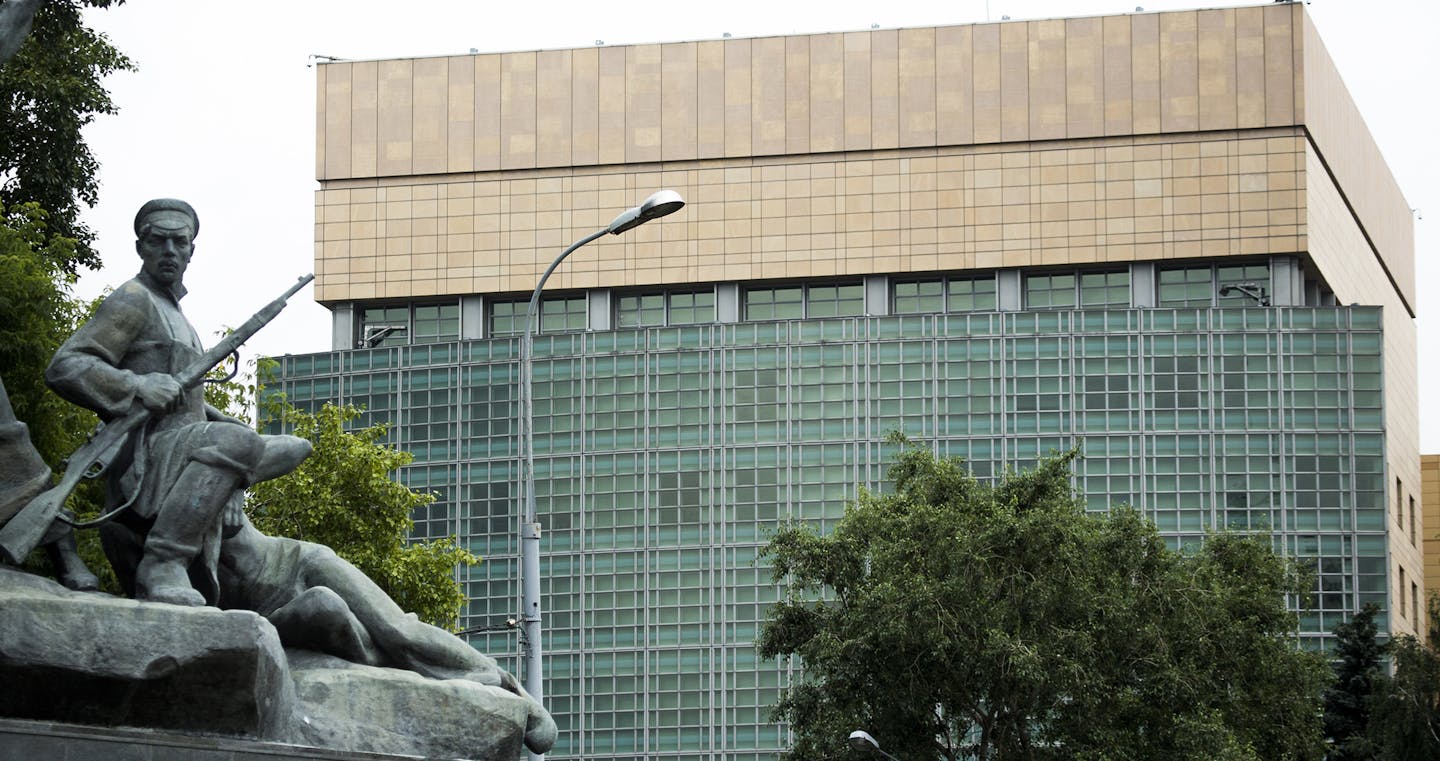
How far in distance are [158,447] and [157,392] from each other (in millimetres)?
270

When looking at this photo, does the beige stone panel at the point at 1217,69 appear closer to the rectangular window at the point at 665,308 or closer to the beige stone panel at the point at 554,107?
the rectangular window at the point at 665,308

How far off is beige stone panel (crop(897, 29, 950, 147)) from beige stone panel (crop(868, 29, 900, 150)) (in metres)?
0.14

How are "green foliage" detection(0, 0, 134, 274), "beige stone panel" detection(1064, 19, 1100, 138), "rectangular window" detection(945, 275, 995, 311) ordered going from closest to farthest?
"green foliage" detection(0, 0, 134, 274) < "beige stone panel" detection(1064, 19, 1100, 138) < "rectangular window" detection(945, 275, 995, 311)

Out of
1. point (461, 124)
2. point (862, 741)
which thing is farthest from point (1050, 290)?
point (862, 741)

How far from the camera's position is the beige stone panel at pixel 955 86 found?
7888 cm

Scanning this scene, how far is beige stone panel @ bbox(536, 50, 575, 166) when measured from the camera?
81.6 meters

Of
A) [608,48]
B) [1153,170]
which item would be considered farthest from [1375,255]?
[608,48]

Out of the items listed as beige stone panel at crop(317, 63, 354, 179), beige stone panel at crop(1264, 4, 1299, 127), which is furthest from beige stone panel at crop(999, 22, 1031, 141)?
beige stone panel at crop(317, 63, 354, 179)

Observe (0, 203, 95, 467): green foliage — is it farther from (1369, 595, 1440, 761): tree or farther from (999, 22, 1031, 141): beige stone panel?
(999, 22, 1031, 141): beige stone panel

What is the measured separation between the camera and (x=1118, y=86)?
78688 millimetres

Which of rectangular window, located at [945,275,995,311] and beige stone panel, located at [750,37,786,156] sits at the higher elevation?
beige stone panel, located at [750,37,786,156]

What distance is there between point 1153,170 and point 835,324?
457 inches

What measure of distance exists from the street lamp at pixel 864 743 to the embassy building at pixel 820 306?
32.1 m

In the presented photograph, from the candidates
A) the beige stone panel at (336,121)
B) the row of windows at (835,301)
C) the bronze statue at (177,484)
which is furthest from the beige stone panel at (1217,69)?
the bronze statue at (177,484)
